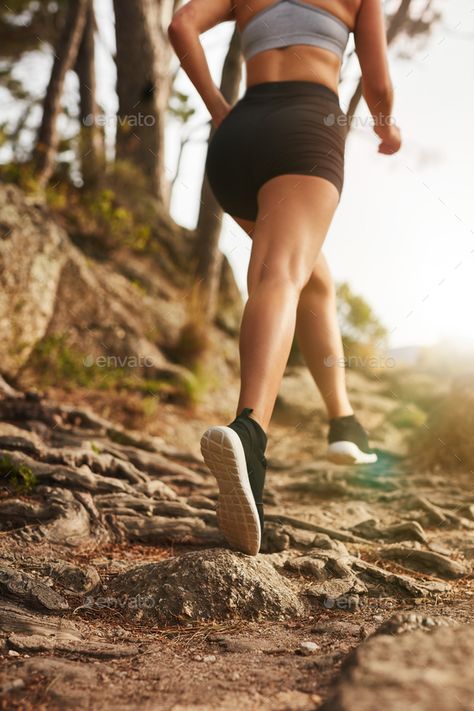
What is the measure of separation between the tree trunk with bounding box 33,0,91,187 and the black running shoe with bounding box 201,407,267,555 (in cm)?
642

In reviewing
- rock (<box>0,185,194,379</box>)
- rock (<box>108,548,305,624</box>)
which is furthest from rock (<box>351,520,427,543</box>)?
rock (<box>0,185,194,379</box>)

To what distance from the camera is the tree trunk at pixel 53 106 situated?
24.8 feet

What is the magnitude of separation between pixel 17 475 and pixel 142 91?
8.62m

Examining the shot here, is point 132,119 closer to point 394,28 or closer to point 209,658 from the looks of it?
point 394,28

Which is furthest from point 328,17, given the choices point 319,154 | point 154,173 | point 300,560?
point 154,173

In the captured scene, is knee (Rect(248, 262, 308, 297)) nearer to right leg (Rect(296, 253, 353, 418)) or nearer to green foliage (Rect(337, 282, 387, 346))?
right leg (Rect(296, 253, 353, 418))

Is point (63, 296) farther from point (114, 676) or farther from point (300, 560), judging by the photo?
point (114, 676)

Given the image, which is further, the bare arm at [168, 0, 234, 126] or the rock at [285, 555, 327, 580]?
the bare arm at [168, 0, 234, 126]

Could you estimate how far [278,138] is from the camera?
2115 mm

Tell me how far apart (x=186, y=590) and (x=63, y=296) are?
499 centimetres

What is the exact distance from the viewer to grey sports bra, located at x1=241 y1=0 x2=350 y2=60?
2207 mm

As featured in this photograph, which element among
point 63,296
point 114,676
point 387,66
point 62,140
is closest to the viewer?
point 114,676

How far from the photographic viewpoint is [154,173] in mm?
10164

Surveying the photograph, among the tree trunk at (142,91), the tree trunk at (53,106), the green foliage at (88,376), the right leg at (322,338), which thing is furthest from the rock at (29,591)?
the tree trunk at (142,91)
